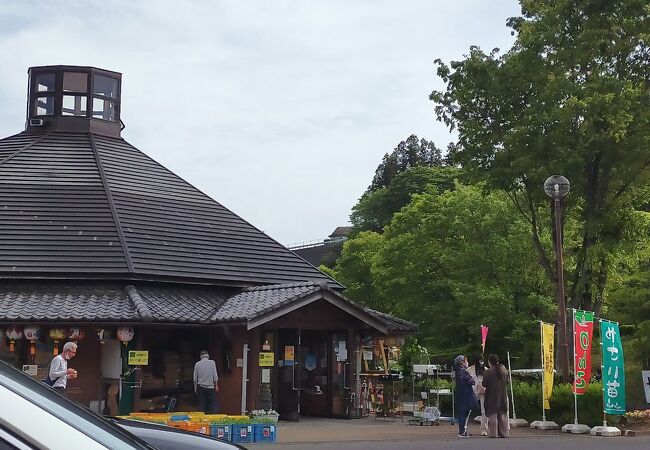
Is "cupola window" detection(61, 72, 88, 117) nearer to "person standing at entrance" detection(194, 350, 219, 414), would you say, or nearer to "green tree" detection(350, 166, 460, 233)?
"person standing at entrance" detection(194, 350, 219, 414)

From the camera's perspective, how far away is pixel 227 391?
20.1 m

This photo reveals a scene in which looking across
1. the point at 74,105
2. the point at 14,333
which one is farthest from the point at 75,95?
the point at 14,333

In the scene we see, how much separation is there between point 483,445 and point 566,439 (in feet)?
7.99

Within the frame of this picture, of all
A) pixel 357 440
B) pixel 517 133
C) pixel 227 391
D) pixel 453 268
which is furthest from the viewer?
pixel 453 268

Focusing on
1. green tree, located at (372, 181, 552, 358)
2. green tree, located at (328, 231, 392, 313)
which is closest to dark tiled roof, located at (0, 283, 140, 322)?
green tree, located at (372, 181, 552, 358)

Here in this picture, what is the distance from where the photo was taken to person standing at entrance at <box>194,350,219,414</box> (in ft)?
60.6

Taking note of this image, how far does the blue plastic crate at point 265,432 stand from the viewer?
15516 millimetres

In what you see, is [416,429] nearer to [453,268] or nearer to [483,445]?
[483,445]

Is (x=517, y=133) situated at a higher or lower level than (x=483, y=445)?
higher

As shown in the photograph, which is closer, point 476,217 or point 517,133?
point 517,133

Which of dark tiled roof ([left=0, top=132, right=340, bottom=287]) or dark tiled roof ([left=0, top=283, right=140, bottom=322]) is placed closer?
dark tiled roof ([left=0, top=283, right=140, bottom=322])

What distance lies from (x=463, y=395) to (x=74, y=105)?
54.1 ft

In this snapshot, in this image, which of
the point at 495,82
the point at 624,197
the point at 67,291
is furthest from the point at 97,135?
the point at 624,197

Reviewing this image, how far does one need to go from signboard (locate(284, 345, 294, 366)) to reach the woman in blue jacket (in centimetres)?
488
